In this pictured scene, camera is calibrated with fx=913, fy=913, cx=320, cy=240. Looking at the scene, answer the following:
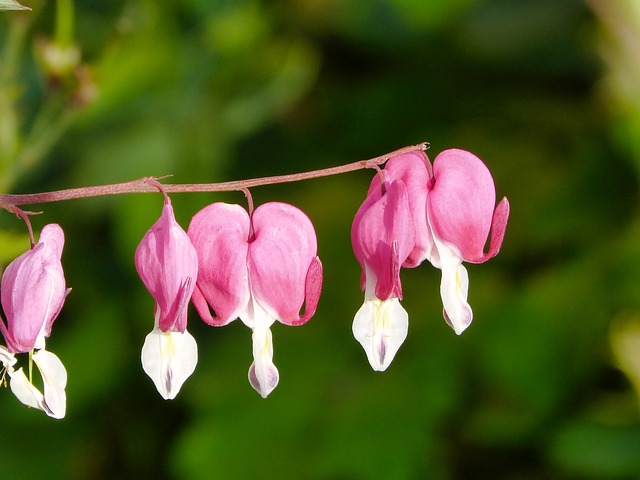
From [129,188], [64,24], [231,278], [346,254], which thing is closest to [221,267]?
[231,278]

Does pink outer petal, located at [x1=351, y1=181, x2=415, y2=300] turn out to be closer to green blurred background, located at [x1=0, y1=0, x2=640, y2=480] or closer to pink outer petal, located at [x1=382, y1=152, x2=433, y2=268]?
pink outer petal, located at [x1=382, y1=152, x2=433, y2=268]

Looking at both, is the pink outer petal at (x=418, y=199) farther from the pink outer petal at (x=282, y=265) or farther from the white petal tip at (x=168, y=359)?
the white petal tip at (x=168, y=359)

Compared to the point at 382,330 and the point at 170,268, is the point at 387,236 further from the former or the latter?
the point at 170,268

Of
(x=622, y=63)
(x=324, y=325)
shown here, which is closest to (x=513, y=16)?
(x=622, y=63)

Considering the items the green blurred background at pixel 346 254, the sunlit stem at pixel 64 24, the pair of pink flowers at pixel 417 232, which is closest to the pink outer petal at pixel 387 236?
the pair of pink flowers at pixel 417 232

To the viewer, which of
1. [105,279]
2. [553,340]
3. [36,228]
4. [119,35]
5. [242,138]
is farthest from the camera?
[242,138]

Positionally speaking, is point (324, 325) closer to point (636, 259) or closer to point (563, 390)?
point (563, 390)

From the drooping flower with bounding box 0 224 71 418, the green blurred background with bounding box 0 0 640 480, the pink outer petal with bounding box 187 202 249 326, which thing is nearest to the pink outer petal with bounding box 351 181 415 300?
the pink outer petal with bounding box 187 202 249 326
